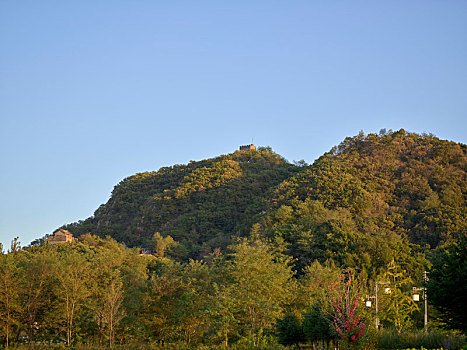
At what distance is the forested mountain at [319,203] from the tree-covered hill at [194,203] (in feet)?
0.64

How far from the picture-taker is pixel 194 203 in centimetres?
8531

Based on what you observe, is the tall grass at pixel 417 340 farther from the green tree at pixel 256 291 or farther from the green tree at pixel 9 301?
the green tree at pixel 9 301

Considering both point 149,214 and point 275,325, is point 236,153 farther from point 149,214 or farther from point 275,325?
point 275,325

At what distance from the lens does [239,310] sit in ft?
81.8

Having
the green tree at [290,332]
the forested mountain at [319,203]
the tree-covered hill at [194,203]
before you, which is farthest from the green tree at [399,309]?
the tree-covered hill at [194,203]

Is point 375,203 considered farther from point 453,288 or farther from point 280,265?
point 453,288

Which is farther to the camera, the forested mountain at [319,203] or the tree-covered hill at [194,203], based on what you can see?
the tree-covered hill at [194,203]

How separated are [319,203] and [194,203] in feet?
108

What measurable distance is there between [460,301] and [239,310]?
38.1 feet

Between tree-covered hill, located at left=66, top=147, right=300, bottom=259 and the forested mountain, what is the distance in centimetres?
20

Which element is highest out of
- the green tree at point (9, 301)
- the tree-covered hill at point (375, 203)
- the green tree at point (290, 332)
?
the tree-covered hill at point (375, 203)

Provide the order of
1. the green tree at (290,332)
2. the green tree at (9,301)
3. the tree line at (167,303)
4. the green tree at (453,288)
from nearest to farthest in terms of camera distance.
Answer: the green tree at (453,288) < the green tree at (290,332) < the tree line at (167,303) < the green tree at (9,301)

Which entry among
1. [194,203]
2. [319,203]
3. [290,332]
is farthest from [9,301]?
[194,203]

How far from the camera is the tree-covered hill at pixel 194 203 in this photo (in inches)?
2928
